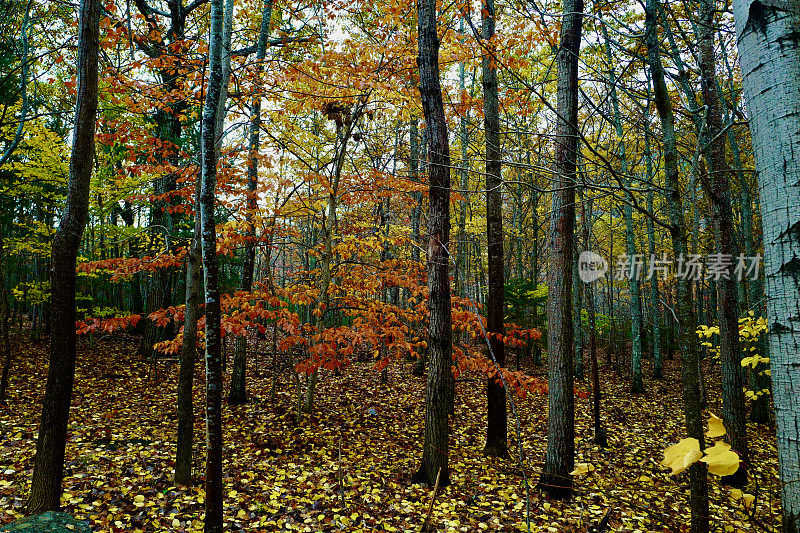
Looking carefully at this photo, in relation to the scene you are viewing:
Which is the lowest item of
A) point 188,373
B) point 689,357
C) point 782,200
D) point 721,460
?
point 188,373

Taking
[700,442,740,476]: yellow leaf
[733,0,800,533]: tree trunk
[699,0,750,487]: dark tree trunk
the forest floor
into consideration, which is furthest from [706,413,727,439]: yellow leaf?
[699,0,750,487]: dark tree trunk

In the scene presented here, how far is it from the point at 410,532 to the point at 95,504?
3.32 meters

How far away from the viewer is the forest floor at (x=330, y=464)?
421 centimetres

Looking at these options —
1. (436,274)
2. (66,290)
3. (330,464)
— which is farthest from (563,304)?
(66,290)

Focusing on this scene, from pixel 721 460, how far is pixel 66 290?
161 inches

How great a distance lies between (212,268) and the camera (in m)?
3.41

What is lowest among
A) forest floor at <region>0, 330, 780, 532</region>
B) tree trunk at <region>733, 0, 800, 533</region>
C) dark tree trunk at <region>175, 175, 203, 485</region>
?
forest floor at <region>0, 330, 780, 532</region>

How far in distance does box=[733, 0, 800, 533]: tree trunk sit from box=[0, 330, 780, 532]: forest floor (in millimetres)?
1011

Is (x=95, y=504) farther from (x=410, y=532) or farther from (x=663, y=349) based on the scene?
(x=663, y=349)

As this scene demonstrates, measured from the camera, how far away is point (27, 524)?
2402 mm

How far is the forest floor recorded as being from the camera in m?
4.21

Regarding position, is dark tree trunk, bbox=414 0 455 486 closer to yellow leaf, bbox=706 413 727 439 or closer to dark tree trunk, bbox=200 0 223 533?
dark tree trunk, bbox=200 0 223 533

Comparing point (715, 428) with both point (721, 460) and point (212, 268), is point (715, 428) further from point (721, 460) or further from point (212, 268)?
point (212, 268)

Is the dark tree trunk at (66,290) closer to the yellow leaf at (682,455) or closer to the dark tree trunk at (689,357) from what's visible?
the yellow leaf at (682,455)
